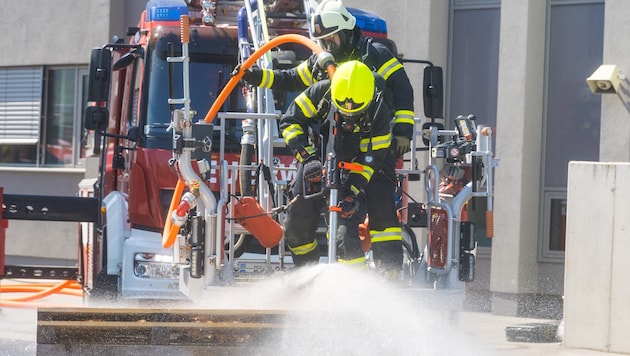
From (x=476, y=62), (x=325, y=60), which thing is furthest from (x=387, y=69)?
(x=476, y=62)

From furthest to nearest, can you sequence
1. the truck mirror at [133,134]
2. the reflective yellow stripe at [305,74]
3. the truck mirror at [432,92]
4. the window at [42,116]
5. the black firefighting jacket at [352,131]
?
the window at [42,116]
the truck mirror at [432,92]
the truck mirror at [133,134]
the reflective yellow stripe at [305,74]
the black firefighting jacket at [352,131]

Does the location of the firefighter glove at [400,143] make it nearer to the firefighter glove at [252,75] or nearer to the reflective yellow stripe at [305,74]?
the reflective yellow stripe at [305,74]

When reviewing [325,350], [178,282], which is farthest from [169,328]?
[178,282]

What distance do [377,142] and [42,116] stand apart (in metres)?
11.5

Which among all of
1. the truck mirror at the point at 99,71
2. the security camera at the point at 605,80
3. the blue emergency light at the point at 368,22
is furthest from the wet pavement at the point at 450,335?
the security camera at the point at 605,80

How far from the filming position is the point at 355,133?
742 centimetres

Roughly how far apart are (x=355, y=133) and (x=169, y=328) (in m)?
1.78

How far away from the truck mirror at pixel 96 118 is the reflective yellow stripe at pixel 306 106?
2.06 m

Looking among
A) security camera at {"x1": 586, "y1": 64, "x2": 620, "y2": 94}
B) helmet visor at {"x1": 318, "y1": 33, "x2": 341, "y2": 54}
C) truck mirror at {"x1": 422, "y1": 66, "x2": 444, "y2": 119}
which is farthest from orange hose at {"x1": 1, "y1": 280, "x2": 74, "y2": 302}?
security camera at {"x1": 586, "y1": 64, "x2": 620, "y2": 94}

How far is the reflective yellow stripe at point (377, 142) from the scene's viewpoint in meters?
7.46

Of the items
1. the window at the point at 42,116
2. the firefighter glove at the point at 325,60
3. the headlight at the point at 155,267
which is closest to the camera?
the firefighter glove at the point at 325,60

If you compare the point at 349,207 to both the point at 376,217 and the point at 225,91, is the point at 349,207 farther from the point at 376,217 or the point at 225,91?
the point at 225,91

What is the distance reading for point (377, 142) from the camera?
746 cm

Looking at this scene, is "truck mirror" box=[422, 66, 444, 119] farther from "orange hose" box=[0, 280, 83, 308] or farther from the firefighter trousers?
"orange hose" box=[0, 280, 83, 308]
